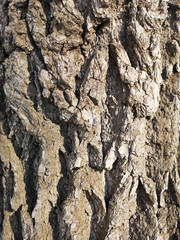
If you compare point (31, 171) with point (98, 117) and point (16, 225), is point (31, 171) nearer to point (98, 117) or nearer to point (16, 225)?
point (16, 225)

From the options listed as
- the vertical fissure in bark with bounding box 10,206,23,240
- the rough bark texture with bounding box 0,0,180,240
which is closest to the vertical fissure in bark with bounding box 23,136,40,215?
the rough bark texture with bounding box 0,0,180,240

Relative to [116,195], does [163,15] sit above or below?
above

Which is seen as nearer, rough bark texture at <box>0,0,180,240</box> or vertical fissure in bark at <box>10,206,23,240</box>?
rough bark texture at <box>0,0,180,240</box>

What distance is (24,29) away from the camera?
5.51 ft

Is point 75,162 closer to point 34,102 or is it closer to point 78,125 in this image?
point 78,125

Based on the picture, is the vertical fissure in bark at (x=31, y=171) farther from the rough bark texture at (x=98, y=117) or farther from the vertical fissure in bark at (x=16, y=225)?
the vertical fissure in bark at (x=16, y=225)

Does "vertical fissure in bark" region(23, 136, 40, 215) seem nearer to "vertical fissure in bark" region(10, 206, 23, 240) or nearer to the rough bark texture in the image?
the rough bark texture

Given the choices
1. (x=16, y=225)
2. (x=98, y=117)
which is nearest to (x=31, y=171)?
(x=16, y=225)

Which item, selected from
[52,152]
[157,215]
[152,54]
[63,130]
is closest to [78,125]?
[63,130]

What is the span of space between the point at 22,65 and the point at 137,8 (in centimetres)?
84

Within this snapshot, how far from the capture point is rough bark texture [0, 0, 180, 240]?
1585 mm

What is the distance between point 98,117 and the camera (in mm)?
1630

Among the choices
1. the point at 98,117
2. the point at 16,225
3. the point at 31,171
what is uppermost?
the point at 98,117

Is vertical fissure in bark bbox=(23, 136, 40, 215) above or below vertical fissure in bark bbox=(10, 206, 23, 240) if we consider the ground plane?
above
